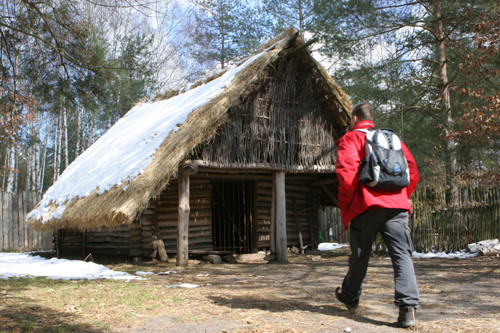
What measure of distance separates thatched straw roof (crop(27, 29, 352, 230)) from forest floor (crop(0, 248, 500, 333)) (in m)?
1.64

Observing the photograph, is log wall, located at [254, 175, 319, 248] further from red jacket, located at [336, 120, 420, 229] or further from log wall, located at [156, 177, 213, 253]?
red jacket, located at [336, 120, 420, 229]

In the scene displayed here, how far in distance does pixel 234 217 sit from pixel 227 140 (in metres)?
3.86

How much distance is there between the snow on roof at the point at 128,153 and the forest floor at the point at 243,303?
8.73 feet

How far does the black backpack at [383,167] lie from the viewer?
3.86m

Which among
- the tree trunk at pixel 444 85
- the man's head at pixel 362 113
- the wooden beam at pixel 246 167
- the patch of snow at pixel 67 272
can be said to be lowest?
the patch of snow at pixel 67 272

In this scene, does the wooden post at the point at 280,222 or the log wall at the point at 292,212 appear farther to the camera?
the log wall at the point at 292,212

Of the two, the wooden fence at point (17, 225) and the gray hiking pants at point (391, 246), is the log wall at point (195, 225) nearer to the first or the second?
the wooden fence at point (17, 225)

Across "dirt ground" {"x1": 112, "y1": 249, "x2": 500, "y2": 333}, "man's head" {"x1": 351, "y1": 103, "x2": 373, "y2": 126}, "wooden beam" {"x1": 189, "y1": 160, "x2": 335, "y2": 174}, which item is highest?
"man's head" {"x1": 351, "y1": 103, "x2": 373, "y2": 126}

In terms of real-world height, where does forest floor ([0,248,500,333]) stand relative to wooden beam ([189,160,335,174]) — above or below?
below

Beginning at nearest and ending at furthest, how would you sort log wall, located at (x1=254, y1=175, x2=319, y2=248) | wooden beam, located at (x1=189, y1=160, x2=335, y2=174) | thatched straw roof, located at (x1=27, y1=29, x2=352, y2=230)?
thatched straw roof, located at (x1=27, y1=29, x2=352, y2=230) → wooden beam, located at (x1=189, y1=160, x2=335, y2=174) → log wall, located at (x1=254, y1=175, x2=319, y2=248)

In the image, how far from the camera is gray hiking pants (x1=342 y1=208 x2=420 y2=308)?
12.2 ft

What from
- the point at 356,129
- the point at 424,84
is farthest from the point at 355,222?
the point at 424,84

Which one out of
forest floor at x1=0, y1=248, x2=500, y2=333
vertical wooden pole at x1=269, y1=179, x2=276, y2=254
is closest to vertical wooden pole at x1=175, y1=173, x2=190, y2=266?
forest floor at x1=0, y1=248, x2=500, y2=333

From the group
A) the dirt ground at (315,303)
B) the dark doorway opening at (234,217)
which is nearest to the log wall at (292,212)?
the dark doorway opening at (234,217)
